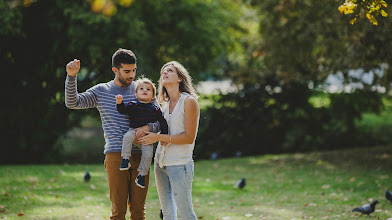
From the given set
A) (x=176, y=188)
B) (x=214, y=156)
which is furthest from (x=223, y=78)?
(x=176, y=188)

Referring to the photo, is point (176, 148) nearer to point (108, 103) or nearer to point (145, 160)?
point (145, 160)

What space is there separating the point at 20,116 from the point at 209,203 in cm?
600

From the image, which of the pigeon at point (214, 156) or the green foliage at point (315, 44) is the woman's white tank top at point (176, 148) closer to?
the green foliage at point (315, 44)

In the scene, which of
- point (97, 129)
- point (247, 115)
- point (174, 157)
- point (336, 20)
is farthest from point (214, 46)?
point (174, 157)

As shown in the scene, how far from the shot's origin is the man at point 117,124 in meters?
4.43

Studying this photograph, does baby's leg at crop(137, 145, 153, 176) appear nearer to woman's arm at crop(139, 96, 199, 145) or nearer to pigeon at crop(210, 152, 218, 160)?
woman's arm at crop(139, 96, 199, 145)

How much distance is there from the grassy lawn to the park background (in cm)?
10

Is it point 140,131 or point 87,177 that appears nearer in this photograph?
point 140,131

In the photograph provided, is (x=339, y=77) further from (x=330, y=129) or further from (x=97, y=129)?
→ (x=97, y=129)

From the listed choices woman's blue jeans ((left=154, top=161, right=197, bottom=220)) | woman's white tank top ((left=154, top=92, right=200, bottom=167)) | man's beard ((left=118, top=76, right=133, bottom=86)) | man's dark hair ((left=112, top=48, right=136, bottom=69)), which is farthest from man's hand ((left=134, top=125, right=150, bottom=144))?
man's dark hair ((left=112, top=48, right=136, bottom=69))

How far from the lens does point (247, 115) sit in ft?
45.6

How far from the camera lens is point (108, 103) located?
4520 mm

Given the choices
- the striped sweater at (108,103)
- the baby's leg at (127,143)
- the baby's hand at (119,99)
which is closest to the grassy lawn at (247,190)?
the striped sweater at (108,103)

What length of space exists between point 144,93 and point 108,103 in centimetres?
41
